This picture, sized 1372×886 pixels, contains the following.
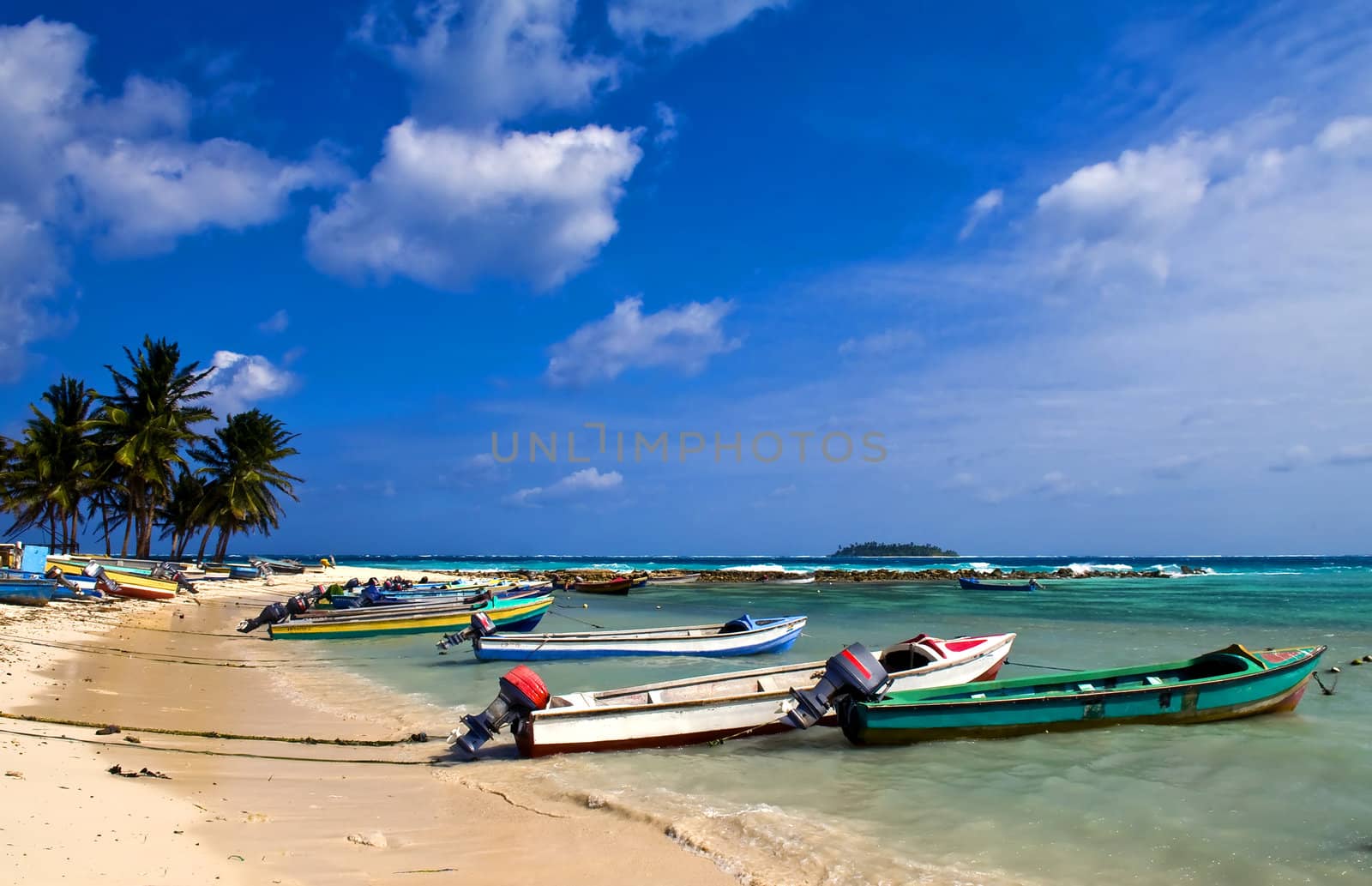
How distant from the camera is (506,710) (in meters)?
10.1

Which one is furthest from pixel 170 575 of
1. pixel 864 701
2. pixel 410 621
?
pixel 864 701

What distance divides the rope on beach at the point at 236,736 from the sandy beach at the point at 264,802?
0.03 meters

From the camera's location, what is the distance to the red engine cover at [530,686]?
10.1 metres

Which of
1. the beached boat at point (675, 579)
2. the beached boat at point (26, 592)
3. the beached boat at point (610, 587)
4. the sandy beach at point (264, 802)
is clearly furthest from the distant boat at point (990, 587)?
the beached boat at point (26, 592)

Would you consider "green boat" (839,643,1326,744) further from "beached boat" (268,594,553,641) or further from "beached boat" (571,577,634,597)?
"beached boat" (571,577,634,597)

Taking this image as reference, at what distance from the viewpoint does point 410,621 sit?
24.9 meters

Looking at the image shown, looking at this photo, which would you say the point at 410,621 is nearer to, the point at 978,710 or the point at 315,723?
the point at 315,723

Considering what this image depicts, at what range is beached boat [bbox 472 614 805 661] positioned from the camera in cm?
1834

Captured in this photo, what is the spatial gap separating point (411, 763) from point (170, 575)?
35154mm

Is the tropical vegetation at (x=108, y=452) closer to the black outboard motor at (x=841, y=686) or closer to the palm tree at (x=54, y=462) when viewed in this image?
the palm tree at (x=54, y=462)

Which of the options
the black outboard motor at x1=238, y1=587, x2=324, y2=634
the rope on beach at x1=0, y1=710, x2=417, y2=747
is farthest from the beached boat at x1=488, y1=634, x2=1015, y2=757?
the black outboard motor at x1=238, y1=587, x2=324, y2=634

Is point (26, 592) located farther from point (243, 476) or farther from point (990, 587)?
point (990, 587)

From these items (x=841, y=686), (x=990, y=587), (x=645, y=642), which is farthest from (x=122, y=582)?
(x=990, y=587)

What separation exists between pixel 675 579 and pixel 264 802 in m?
65.9
